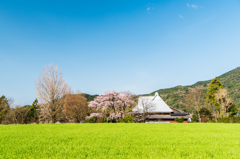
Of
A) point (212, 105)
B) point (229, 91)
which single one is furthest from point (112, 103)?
point (229, 91)

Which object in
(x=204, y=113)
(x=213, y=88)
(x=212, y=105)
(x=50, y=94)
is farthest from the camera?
(x=213, y=88)

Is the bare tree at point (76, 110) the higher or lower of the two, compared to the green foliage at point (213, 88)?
lower

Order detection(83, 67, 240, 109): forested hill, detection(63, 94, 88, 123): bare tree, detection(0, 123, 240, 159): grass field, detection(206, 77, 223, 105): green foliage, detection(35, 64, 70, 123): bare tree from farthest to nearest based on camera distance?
detection(83, 67, 240, 109): forested hill
detection(206, 77, 223, 105): green foliage
detection(63, 94, 88, 123): bare tree
detection(35, 64, 70, 123): bare tree
detection(0, 123, 240, 159): grass field

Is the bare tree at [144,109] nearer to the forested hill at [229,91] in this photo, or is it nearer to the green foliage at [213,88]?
the green foliage at [213,88]

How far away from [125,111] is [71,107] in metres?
14.5

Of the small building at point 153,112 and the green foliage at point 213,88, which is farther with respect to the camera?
the green foliage at point 213,88

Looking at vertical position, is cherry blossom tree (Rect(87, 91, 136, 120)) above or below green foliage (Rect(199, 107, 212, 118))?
above

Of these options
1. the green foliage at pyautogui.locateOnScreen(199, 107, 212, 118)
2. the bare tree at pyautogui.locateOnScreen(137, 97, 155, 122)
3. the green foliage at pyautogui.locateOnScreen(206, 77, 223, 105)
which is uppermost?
the green foliage at pyautogui.locateOnScreen(206, 77, 223, 105)

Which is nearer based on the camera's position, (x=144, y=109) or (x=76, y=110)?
(x=144, y=109)

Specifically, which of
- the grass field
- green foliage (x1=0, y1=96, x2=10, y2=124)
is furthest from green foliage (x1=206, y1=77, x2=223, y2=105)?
green foliage (x1=0, y1=96, x2=10, y2=124)

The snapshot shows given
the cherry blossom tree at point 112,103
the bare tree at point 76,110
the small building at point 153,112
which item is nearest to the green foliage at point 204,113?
the small building at point 153,112

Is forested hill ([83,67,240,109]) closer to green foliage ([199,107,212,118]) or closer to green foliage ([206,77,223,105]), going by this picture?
green foliage ([206,77,223,105])

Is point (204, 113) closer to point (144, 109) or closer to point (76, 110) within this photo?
point (144, 109)

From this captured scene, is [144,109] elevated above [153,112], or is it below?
above
